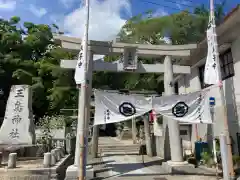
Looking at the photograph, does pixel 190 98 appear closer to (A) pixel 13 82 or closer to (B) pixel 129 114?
(B) pixel 129 114

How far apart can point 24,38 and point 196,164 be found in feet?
107

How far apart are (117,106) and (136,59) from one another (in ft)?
9.58

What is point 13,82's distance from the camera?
1339 inches

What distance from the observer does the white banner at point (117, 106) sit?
985 centimetres

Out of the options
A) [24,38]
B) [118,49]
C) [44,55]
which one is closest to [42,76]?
[44,55]

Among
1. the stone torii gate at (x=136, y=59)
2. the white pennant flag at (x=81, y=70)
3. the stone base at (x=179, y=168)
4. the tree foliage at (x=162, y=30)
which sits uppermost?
the tree foliage at (x=162, y=30)

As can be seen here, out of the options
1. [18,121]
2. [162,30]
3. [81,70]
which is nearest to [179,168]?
[81,70]

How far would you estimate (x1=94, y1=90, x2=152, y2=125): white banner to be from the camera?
9852mm

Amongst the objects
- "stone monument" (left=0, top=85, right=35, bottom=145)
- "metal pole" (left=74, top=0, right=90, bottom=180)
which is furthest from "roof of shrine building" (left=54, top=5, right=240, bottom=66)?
"stone monument" (left=0, top=85, right=35, bottom=145)

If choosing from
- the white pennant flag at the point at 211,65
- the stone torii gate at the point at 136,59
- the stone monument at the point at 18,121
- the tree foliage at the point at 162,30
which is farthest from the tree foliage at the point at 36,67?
the white pennant flag at the point at 211,65

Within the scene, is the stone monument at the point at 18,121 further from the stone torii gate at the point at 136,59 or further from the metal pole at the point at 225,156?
the metal pole at the point at 225,156

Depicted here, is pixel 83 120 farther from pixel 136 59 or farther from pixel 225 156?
pixel 225 156

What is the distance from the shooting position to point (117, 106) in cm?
999

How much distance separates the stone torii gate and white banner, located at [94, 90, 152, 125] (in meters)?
1.27
